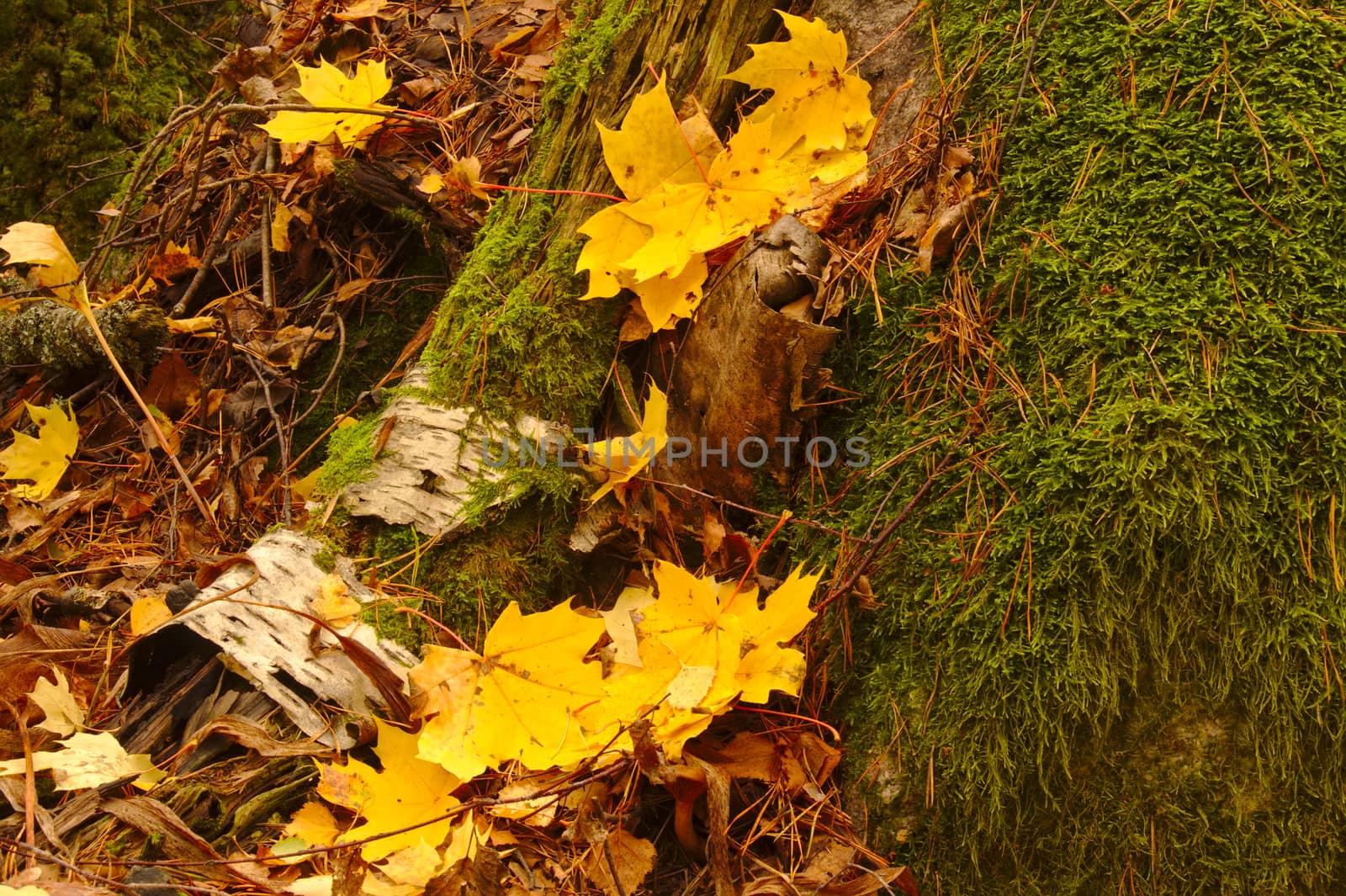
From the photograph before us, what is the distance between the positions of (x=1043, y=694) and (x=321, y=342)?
214 cm

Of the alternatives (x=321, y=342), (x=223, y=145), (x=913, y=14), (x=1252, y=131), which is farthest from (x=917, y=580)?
(x=223, y=145)

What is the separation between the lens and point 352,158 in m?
2.62

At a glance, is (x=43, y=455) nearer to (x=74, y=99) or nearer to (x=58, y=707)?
(x=58, y=707)

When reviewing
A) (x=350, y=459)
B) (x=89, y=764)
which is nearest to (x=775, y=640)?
(x=350, y=459)

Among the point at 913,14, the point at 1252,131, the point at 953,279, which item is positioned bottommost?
the point at 953,279

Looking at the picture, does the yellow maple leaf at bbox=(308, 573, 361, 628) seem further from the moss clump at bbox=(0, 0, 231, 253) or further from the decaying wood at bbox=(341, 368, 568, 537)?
the moss clump at bbox=(0, 0, 231, 253)

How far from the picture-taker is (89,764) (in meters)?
1.61

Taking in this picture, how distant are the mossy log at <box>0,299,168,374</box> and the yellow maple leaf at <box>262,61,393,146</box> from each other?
0.69m

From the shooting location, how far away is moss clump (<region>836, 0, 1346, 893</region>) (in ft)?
4.95

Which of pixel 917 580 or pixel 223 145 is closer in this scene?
pixel 917 580

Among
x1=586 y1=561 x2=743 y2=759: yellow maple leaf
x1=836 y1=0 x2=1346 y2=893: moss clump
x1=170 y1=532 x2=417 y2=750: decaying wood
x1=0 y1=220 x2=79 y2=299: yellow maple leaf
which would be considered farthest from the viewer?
x1=0 y1=220 x2=79 y2=299: yellow maple leaf

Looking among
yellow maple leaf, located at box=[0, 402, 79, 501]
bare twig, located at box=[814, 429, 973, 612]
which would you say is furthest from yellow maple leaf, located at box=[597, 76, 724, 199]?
yellow maple leaf, located at box=[0, 402, 79, 501]

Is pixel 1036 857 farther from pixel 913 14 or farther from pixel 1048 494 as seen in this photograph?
pixel 913 14

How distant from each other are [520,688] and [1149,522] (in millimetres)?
1156
